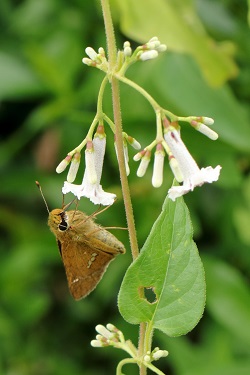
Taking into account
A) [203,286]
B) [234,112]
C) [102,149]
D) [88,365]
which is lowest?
[88,365]

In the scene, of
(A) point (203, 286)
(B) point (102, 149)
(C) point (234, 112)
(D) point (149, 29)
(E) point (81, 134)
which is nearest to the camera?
(A) point (203, 286)

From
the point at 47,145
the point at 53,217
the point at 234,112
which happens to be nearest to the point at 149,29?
the point at 234,112

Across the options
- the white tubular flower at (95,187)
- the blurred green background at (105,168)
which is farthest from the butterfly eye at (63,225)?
the blurred green background at (105,168)

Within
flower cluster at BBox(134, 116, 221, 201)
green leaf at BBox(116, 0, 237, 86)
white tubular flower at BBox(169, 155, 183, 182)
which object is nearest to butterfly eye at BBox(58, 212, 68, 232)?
flower cluster at BBox(134, 116, 221, 201)

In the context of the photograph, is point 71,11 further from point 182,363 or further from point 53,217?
point 53,217

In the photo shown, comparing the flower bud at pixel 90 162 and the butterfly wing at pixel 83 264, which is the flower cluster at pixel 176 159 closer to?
the flower bud at pixel 90 162

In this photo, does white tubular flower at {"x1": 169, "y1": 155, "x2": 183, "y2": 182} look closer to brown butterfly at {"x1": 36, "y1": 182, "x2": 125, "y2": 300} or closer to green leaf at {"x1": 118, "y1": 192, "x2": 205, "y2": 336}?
green leaf at {"x1": 118, "y1": 192, "x2": 205, "y2": 336}
